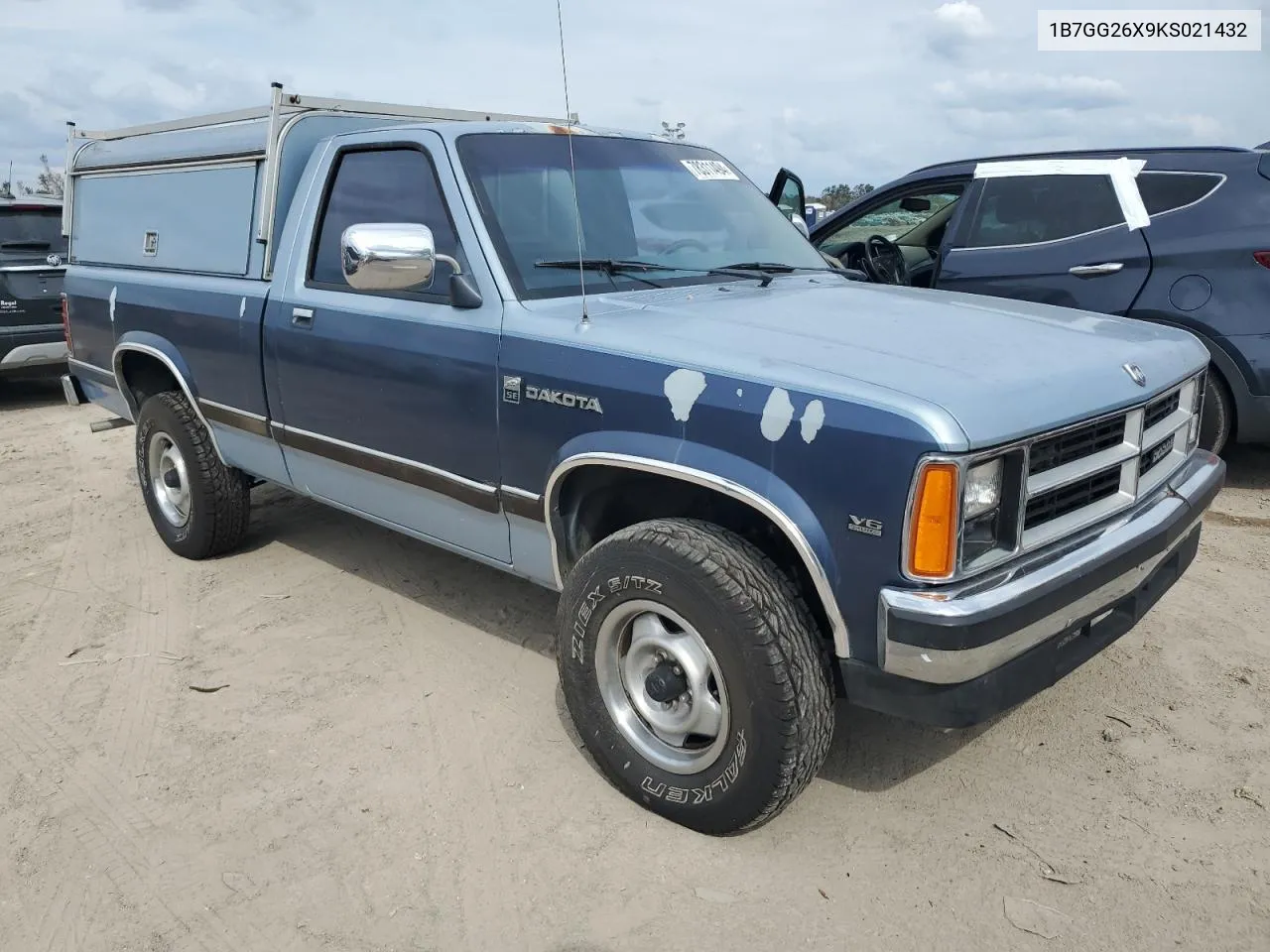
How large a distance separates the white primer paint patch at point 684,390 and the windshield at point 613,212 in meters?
0.73

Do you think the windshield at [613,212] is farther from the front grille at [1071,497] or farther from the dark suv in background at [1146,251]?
the front grille at [1071,497]

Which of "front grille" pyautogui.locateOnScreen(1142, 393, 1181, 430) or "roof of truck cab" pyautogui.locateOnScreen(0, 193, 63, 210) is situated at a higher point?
"roof of truck cab" pyautogui.locateOnScreen(0, 193, 63, 210)

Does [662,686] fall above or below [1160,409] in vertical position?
below

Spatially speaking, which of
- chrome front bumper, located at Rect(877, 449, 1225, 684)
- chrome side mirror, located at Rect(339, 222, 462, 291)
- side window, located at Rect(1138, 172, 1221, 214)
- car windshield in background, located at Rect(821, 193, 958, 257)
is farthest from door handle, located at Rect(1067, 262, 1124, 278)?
chrome side mirror, located at Rect(339, 222, 462, 291)

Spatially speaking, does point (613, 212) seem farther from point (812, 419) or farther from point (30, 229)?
point (30, 229)

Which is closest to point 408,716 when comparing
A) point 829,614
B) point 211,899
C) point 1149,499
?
point 211,899

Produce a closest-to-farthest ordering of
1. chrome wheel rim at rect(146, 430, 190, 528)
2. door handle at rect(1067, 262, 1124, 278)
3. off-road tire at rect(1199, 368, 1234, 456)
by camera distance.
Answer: chrome wheel rim at rect(146, 430, 190, 528)
off-road tire at rect(1199, 368, 1234, 456)
door handle at rect(1067, 262, 1124, 278)

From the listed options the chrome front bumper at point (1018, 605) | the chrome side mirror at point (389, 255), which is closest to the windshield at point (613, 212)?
the chrome side mirror at point (389, 255)

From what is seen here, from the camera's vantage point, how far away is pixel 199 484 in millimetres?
4887

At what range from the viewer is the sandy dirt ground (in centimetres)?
254

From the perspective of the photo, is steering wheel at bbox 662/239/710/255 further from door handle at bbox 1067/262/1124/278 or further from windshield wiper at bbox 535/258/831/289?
door handle at bbox 1067/262/1124/278

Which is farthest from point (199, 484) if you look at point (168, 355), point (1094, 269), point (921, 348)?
point (1094, 269)

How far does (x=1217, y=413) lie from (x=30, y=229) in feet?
32.1

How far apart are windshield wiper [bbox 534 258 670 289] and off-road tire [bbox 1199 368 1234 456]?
3.52 metres
